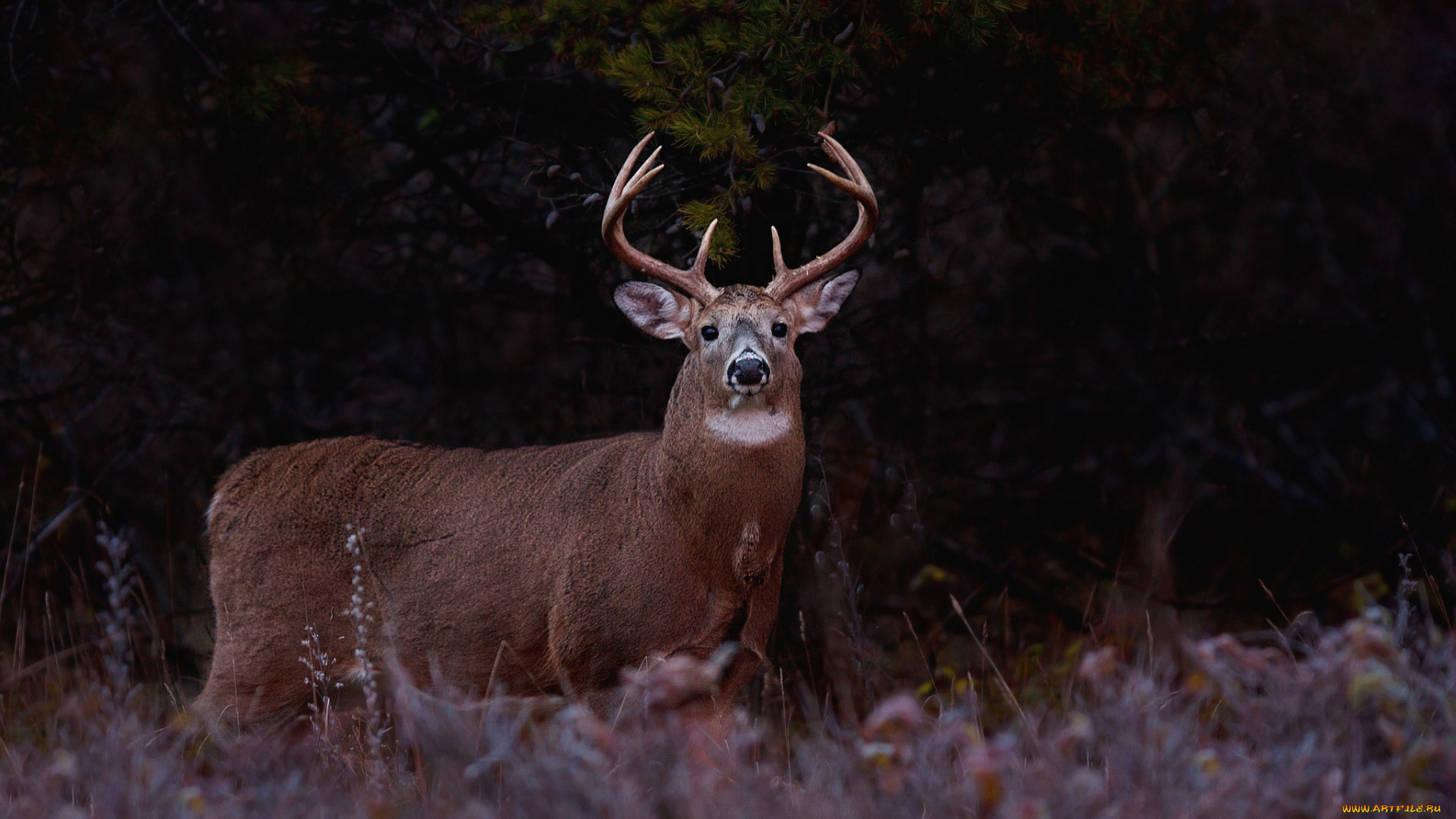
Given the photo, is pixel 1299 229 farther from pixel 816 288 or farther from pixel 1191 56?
pixel 816 288

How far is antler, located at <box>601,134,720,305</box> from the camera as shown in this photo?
170 inches

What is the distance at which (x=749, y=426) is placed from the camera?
4.18 m

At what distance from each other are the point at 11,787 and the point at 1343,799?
3212 millimetres

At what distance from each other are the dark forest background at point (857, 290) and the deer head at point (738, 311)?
20 centimetres

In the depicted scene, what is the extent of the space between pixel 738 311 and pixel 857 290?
1943 mm

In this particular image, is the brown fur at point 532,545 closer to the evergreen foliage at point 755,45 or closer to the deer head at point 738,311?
the deer head at point 738,311

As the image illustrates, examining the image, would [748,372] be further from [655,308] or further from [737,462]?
[655,308]

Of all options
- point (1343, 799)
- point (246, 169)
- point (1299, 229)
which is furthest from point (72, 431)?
point (1299, 229)

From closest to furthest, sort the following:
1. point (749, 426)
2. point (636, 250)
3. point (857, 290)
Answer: point (749, 426) < point (636, 250) < point (857, 290)

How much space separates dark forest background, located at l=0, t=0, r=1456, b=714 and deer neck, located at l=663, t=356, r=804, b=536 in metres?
0.40

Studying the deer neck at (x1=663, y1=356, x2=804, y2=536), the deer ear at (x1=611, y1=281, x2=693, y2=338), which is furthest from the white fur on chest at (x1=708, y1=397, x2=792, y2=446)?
the deer ear at (x1=611, y1=281, x2=693, y2=338)

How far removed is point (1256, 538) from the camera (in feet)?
27.0

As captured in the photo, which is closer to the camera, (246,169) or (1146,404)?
(246,169)

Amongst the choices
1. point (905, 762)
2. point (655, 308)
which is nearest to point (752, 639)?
point (655, 308)
